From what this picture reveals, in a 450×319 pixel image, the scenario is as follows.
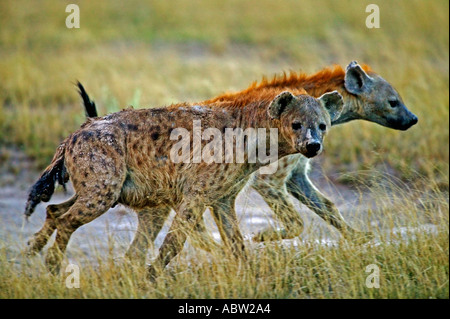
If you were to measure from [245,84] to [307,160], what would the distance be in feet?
12.7

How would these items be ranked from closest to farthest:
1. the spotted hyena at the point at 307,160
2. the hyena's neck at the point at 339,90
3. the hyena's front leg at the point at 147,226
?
the hyena's front leg at the point at 147,226, the spotted hyena at the point at 307,160, the hyena's neck at the point at 339,90

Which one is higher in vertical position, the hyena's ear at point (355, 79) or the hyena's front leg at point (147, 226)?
the hyena's ear at point (355, 79)

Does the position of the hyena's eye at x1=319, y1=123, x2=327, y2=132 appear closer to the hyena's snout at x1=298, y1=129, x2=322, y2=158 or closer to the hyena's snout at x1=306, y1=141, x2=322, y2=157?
the hyena's snout at x1=298, y1=129, x2=322, y2=158

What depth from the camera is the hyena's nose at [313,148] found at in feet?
13.9

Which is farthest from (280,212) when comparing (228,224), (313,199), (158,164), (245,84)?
(245,84)

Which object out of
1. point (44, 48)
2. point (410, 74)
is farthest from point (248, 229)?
point (44, 48)

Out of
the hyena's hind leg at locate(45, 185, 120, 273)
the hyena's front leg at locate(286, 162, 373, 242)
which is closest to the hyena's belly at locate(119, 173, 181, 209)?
the hyena's hind leg at locate(45, 185, 120, 273)

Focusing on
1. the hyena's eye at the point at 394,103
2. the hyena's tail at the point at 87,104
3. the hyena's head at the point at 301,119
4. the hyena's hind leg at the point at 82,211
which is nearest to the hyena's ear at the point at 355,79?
the hyena's eye at the point at 394,103

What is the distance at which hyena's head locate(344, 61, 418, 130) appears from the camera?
5.70 meters

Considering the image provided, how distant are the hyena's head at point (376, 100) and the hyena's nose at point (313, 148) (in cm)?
153

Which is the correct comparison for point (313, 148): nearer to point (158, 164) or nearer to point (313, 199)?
point (158, 164)

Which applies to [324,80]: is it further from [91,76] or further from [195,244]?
[91,76]

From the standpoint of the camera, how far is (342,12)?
12.8m

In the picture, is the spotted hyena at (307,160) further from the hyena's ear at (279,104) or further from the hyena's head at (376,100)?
the hyena's ear at (279,104)
